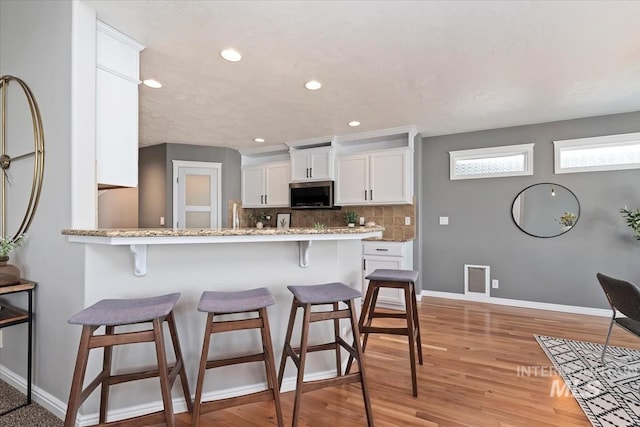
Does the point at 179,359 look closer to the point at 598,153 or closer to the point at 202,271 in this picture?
the point at 202,271

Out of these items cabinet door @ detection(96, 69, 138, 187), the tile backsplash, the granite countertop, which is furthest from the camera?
the tile backsplash

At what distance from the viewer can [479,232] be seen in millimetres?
4211

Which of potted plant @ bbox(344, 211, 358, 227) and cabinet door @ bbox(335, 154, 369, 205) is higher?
cabinet door @ bbox(335, 154, 369, 205)

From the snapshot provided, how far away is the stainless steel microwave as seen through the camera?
15.3 feet

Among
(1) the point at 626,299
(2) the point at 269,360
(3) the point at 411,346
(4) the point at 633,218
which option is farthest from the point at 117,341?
(4) the point at 633,218

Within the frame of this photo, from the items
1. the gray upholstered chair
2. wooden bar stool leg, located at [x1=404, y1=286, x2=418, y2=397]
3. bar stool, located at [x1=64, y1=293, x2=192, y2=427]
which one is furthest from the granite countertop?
the gray upholstered chair

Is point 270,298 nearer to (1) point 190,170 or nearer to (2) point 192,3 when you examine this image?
(2) point 192,3

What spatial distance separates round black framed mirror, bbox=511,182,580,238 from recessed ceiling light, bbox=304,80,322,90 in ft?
9.93

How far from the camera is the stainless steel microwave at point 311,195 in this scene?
4.66 metres

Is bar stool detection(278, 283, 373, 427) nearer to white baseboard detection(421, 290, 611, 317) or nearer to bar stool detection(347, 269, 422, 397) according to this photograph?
bar stool detection(347, 269, 422, 397)

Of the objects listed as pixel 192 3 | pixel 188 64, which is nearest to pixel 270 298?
pixel 192 3

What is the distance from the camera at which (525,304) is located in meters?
3.93

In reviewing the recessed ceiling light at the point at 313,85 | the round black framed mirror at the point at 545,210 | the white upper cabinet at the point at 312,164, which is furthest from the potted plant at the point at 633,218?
the recessed ceiling light at the point at 313,85

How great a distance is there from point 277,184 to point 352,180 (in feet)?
4.72
